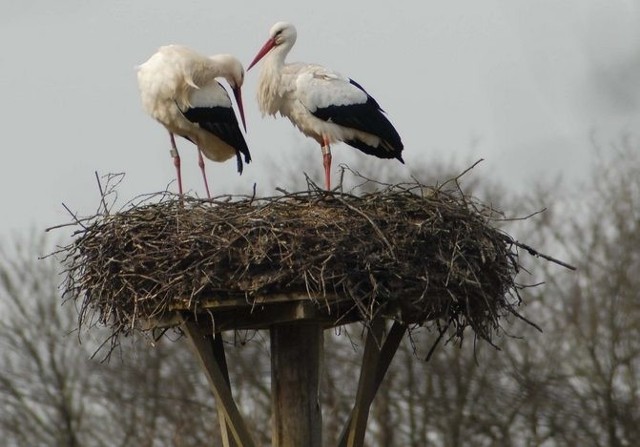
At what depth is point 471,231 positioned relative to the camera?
9977mm

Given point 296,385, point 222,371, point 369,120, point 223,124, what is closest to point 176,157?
point 223,124

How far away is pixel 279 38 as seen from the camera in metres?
13.1

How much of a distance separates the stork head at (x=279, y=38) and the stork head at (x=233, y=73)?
0.42 ft

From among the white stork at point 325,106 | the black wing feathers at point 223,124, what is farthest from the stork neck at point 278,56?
the black wing feathers at point 223,124

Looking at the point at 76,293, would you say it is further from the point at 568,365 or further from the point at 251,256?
the point at 568,365

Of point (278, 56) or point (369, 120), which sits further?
point (278, 56)

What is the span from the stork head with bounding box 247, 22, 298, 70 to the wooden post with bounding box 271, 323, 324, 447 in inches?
140

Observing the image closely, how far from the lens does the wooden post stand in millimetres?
9867

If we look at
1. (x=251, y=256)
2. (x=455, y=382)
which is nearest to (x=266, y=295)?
(x=251, y=256)

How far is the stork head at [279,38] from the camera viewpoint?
13.0 meters

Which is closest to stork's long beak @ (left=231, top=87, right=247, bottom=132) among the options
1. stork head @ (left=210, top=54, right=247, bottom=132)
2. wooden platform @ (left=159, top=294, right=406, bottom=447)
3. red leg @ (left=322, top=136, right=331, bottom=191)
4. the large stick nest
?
stork head @ (left=210, top=54, right=247, bottom=132)

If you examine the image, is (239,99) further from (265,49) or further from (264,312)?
(264,312)

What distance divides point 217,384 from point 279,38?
3992mm

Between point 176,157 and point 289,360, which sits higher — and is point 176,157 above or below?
above
